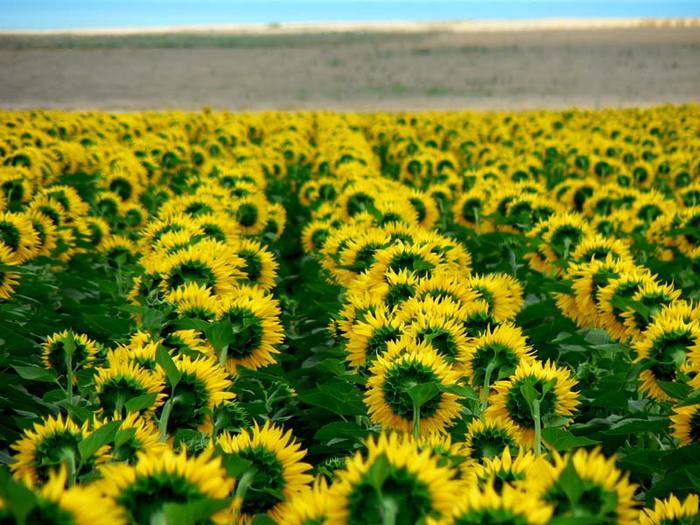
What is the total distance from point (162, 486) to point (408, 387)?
34.8 inches

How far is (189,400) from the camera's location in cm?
198

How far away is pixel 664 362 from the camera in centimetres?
247

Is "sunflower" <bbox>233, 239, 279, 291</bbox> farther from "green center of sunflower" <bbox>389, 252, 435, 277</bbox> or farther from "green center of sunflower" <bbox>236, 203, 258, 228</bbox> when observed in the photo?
"green center of sunflower" <bbox>236, 203, 258, 228</bbox>

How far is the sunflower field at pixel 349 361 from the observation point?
1.16 meters

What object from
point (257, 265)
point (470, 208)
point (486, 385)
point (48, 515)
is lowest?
point (48, 515)

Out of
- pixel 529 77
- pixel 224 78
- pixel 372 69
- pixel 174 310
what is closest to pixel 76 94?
pixel 224 78

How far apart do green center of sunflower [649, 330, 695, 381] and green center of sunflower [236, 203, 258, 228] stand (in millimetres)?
3222

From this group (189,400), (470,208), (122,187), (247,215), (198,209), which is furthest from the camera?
(122,187)

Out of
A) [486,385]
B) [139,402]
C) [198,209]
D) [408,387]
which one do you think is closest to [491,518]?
[408,387]

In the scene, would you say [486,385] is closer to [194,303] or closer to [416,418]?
[416,418]

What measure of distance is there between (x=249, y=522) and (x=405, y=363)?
0.56m

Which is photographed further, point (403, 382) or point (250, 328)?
point (250, 328)

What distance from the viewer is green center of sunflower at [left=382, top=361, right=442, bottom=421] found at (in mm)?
1881

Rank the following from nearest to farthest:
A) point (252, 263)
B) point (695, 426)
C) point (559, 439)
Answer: point (559, 439), point (695, 426), point (252, 263)
